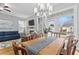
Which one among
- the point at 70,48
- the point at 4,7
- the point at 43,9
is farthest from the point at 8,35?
the point at 70,48

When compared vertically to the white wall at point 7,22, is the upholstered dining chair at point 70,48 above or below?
below

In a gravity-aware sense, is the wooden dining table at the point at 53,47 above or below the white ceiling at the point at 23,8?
below

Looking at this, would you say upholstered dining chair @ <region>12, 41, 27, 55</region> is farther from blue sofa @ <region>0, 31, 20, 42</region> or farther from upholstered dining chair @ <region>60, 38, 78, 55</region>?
upholstered dining chair @ <region>60, 38, 78, 55</region>

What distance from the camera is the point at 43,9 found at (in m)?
2.05

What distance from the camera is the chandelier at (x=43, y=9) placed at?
206 cm

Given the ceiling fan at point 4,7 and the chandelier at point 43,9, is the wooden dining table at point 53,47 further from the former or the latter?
the ceiling fan at point 4,7

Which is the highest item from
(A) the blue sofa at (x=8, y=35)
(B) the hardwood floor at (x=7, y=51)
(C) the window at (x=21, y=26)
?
(C) the window at (x=21, y=26)

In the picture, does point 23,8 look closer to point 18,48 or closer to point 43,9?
point 43,9

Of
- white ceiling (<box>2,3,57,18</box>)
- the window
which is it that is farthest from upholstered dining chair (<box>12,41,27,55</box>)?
white ceiling (<box>2,3,57,18</box>)

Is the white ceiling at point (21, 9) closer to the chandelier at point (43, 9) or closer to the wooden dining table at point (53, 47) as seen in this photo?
the chandelier at point (43, 9)

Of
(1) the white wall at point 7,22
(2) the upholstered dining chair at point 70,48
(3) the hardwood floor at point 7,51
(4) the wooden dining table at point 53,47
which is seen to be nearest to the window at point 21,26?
(1) the white wall at point 7,22

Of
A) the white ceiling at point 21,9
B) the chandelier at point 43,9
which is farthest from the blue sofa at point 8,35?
the chandelier at point 43,9

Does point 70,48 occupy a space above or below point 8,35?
below

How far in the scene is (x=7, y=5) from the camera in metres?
2.07
